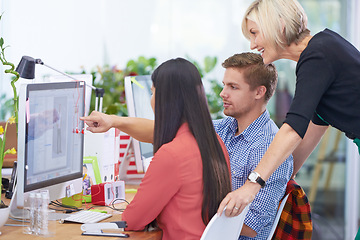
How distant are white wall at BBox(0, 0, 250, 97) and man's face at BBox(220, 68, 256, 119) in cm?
254

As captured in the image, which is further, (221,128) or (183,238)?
(221,128)

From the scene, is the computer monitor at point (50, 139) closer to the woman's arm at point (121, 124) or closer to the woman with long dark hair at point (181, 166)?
the woman's arm at point (121, 124)

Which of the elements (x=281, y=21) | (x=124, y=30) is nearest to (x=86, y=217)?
(x=281, y=21)

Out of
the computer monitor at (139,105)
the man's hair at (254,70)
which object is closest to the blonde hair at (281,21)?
the man's hair at (254,70)

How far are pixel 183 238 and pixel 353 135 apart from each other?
730 mm

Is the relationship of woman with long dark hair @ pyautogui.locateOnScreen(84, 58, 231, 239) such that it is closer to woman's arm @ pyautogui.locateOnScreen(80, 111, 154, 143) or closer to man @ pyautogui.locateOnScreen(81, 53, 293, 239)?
man @ pyautogui.locateOnScreen(81, 53, 293, 239)

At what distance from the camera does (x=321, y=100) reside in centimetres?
183

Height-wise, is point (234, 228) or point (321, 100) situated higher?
point (321, 100)

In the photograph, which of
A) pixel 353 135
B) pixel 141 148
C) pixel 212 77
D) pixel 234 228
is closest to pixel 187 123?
pixel 234 228

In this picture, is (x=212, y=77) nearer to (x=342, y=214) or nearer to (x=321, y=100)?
(x=342, y=214)

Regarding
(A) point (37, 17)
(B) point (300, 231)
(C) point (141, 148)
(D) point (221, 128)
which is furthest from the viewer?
(A) point (37, 17)

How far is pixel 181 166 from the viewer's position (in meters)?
1.61

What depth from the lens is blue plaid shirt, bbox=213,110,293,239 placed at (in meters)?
1.92

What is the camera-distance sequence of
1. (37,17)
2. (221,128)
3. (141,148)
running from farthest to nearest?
(37,17) → (141,148) → (221,128)
